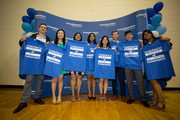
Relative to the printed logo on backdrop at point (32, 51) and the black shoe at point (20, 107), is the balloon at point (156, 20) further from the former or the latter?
the black shoe at point (20, 107)

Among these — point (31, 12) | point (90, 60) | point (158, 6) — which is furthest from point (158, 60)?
point (31, 12)

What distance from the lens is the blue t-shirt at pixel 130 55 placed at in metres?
2.39

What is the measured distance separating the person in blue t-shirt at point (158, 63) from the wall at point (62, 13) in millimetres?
3183

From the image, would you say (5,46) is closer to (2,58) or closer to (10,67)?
(2,58)

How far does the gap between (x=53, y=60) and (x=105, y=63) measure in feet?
4.68

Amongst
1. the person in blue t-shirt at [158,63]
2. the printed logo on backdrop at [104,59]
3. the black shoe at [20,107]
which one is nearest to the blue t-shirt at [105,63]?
the printed logo on backdrop at [104,59]

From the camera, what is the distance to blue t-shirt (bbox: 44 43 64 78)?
2162mm

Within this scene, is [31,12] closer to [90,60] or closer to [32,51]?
[32,51]

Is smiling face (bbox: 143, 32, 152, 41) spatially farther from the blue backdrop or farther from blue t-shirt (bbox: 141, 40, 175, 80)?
the blue backdrop

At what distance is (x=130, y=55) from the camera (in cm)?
247

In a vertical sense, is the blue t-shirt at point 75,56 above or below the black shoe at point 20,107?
above

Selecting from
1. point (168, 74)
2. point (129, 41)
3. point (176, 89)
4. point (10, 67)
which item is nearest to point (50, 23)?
point (129, 41)

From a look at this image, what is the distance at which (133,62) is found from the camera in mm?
2398

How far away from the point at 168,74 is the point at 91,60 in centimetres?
189
